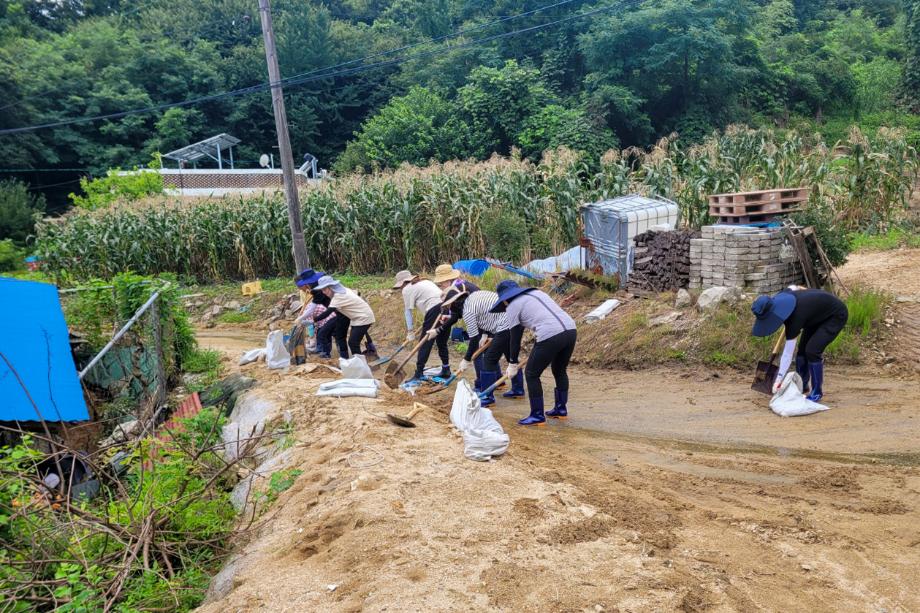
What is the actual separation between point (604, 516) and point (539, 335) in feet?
10.4

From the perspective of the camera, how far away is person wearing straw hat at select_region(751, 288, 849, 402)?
7980mm

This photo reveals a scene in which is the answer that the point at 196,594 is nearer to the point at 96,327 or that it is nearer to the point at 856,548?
the point at 856,548

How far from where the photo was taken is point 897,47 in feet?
115

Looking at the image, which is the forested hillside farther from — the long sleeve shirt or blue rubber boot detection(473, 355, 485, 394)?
blue rubber boot detection(473, 355, 485, 394)

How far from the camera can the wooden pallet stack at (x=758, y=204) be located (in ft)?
36.4

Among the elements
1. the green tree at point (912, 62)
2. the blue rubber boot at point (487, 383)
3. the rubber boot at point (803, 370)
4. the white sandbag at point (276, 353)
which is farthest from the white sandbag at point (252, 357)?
the green tree at point (912, 62)

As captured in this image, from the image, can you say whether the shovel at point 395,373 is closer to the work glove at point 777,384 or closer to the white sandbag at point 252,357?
the white sandbag at point 252,357

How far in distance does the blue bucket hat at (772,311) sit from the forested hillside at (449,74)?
14.8 metres

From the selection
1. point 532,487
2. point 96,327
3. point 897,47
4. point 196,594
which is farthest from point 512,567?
point 897,47

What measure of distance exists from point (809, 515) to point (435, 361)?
26.3 ft

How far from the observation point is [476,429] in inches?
264

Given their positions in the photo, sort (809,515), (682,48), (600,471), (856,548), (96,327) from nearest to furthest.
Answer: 1. (856,548)
2. (809,515)
3. (600,471)
4. (96,327)
5. (682,48)

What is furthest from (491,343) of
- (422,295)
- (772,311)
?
→ (772,311)

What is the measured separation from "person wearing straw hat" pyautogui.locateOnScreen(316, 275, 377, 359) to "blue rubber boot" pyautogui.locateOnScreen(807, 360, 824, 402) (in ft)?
19.6
